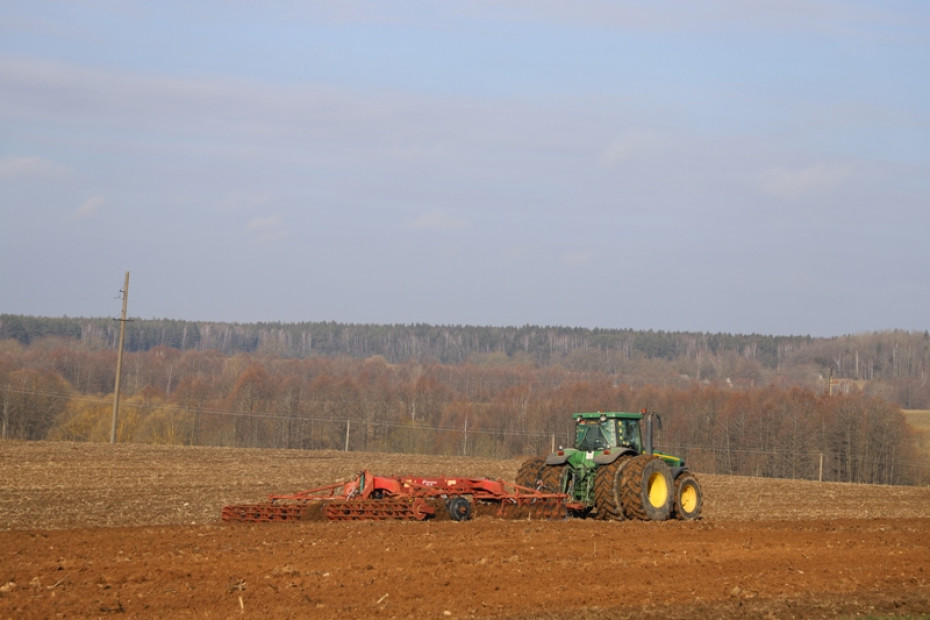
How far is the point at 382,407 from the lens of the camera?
86.6 metres

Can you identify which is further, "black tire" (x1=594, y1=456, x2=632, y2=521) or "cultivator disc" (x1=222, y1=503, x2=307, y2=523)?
"black tire" (x1=594, y1=456, x2=632, y2=521)

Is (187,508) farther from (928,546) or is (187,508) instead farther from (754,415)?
(754,415)

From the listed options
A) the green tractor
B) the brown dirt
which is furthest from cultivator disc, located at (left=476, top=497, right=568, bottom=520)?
the green tractor

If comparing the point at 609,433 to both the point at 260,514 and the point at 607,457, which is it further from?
the point at 260,514

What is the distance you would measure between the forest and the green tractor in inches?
654

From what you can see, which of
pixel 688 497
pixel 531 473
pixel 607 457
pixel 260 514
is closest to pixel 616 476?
pixel 607 457

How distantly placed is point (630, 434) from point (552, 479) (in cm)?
175

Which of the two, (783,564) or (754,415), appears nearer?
(783,564)

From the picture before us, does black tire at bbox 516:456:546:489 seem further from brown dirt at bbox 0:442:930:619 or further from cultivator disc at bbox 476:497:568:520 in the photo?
brown dirt at bbox 0:442:930:619

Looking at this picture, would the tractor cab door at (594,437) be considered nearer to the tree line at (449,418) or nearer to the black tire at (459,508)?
the black tire at (459,508)

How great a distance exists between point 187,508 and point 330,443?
5949cm

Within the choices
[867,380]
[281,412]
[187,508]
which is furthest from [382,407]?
[867,380]

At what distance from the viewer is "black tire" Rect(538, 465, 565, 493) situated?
61.2 ft

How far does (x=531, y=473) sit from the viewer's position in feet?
63.1
